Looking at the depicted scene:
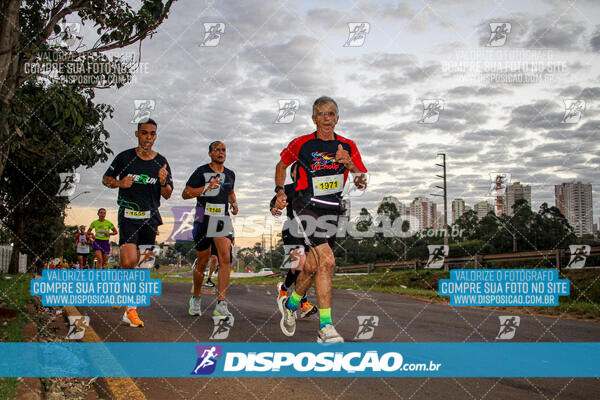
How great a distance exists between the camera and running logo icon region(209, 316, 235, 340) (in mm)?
5961

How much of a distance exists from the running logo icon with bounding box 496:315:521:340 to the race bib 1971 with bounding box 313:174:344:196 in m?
3.24

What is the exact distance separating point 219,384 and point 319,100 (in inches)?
106

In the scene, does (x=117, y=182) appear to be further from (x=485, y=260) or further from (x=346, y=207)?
(x=485, y=260)

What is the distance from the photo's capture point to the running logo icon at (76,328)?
5.96m

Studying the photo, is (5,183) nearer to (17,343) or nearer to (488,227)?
(17,343)

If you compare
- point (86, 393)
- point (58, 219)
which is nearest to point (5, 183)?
point (58, 219)

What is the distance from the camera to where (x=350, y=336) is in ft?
19.6

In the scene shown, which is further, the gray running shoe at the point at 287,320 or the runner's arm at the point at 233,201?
the runner's arm at the point at 233,201

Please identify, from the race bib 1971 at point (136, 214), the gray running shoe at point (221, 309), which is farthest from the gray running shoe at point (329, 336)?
the race bib 1971 at point (136, 214)

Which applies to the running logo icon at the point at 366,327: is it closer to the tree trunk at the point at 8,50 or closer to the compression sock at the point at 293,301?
the compression sock at the point at 293,301

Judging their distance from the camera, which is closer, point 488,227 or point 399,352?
point 399,352

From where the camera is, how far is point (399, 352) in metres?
5.03

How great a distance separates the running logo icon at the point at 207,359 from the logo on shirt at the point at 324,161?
199cm

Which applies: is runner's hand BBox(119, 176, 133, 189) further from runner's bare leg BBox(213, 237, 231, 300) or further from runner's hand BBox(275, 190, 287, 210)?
runner's hand BBox(275, 190, 287, 210)
